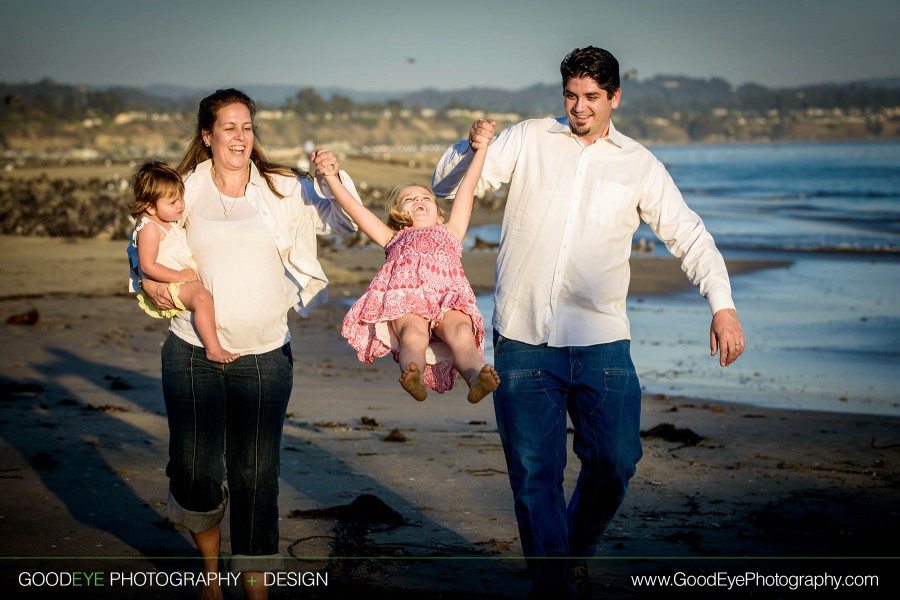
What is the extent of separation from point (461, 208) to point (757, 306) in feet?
39.4

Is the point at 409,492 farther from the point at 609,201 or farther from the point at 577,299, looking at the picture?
the point at 609,201

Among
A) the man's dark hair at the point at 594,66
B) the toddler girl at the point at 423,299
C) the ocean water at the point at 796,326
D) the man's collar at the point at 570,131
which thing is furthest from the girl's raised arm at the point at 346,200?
the ocean water at the point at 796,326

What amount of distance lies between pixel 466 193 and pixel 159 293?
1.45 meters

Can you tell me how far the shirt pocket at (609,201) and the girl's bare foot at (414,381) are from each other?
3.44 ft

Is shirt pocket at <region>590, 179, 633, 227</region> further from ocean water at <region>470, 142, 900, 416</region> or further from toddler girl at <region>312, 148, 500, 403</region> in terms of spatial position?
ocean water at <region>470, 142, 900, 416</region>

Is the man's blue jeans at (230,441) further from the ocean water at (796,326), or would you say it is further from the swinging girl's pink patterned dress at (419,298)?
the ocean water at (796,326)

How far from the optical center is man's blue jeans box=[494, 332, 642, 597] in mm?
4668

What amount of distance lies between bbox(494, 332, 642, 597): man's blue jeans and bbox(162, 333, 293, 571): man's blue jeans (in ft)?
3.40

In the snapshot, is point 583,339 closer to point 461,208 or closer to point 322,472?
point 461,208

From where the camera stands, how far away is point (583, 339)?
480cm

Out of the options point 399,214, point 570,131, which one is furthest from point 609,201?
point 399,214

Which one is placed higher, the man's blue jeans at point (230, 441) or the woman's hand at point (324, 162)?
the woman's hand at point (324, 162)

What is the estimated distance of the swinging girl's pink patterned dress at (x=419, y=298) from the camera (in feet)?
16.5

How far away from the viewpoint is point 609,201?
484cm
